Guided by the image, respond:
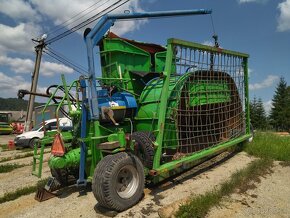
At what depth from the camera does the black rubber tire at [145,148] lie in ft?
17.7

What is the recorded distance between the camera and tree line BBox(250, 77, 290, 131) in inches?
2095

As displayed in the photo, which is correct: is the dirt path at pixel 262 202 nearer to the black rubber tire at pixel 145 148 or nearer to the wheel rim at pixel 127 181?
the wheel rim at pixel 127 181

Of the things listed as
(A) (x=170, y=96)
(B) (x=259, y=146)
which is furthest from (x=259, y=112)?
(A) (x=170, y=96)

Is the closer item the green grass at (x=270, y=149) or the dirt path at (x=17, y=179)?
the dirt path at (x=17, y=179)

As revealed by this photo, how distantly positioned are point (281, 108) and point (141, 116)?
55665mm

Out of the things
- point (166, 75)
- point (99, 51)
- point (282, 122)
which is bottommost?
point (282, 122)

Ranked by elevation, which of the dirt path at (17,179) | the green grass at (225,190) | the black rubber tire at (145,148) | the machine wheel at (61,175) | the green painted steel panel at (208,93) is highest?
the green painted steel panel at (208,93)

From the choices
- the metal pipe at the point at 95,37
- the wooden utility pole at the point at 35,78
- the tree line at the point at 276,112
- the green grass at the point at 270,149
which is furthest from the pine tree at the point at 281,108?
the metal pipe at the point at 95,37

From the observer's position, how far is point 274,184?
5879 millimetres

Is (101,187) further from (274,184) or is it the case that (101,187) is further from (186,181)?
(274,184)

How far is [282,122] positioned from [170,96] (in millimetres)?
53633

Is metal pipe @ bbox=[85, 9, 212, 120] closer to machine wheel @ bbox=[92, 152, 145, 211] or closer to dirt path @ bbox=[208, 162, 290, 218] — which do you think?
machine wheel @ bbox=[92, 152, 145, 211]

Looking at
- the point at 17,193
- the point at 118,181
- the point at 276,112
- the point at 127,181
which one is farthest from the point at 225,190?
the point at 276,112

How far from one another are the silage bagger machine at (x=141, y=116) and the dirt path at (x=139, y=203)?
223 millimetres
